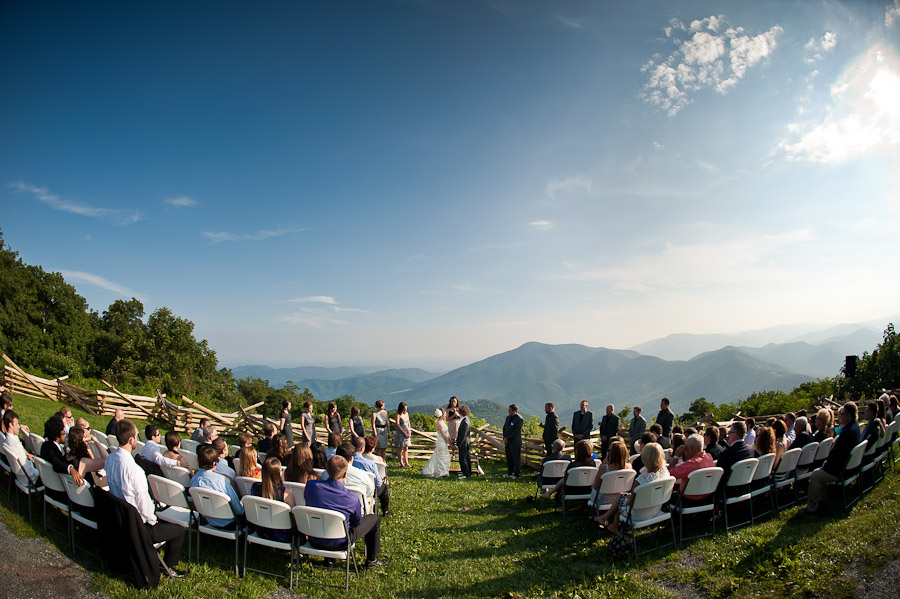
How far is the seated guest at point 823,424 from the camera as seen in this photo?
7551 mm

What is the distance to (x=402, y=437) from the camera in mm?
13070

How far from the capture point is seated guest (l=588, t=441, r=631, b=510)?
251 inches

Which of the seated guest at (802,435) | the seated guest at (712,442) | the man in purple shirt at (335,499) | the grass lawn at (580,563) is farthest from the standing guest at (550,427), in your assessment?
the man in purple shirt at (335,499)

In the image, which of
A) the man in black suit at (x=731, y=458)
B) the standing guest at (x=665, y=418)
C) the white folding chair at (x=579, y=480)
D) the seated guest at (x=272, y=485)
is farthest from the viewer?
the standing guest at (x=665, y=418)

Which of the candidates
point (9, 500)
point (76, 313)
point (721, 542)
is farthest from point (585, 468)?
point (76, 313)

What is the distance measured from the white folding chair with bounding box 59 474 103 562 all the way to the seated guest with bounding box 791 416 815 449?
9.88m

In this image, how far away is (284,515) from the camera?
16.4 ft

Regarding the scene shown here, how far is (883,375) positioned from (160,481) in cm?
2863

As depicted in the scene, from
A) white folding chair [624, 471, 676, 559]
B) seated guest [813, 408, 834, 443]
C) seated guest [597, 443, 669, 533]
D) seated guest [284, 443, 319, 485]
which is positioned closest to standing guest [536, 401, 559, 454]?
seated guest [813, 408, 834, 443]

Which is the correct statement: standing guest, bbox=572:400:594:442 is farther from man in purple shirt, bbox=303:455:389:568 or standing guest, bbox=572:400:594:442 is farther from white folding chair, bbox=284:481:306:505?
white folding chair, bbox=284:481:306:505

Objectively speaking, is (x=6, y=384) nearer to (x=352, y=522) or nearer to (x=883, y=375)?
(x=352, y=522)

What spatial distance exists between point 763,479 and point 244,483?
24.3 feet

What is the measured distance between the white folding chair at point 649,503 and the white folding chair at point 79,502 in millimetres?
6344

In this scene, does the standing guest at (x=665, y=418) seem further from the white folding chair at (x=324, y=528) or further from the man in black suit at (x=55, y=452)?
the man in black suit at (x=55, y=452)
